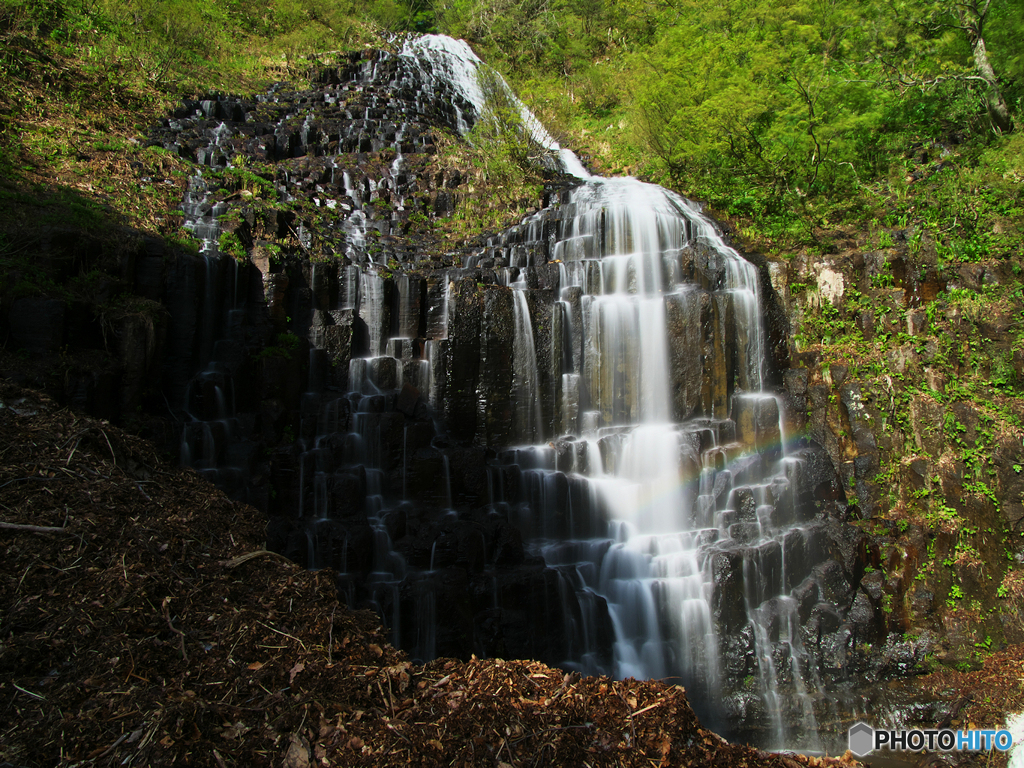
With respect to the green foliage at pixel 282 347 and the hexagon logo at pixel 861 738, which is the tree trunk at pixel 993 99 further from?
the green foliage at pixel 282 347

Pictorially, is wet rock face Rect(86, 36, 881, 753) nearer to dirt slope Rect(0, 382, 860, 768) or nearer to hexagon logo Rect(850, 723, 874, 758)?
hexagon logo Rect(850, 723, 874, 758)

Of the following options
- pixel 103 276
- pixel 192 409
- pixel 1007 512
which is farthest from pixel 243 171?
pixel 1007 512

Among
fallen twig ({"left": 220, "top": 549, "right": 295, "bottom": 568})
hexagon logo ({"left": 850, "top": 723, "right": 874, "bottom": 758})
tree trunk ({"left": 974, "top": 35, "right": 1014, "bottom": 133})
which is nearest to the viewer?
fallen twig ({"left": 220, "top": 549, "right": 295, "bottom": 568})

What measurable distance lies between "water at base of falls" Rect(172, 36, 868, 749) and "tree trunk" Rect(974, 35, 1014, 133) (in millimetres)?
8414

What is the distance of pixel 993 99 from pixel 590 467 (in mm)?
14650

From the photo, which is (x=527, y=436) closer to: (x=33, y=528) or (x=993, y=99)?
(x=33, y=528)

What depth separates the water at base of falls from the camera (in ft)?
28.8

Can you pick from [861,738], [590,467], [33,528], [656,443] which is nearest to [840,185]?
[656,443]

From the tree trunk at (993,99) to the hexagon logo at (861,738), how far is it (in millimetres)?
14725

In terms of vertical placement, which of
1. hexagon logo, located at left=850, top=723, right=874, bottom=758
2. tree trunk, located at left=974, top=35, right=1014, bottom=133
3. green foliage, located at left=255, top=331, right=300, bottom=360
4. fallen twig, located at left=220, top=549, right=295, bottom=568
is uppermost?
tree trunk, located at left=974, top=35, right=1014, bottom=133

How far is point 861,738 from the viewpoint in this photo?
838 centimetres

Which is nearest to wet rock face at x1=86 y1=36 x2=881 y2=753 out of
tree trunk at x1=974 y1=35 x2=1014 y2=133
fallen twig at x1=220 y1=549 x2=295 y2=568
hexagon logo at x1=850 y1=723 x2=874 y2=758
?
hexagon logo at x1=850 y1=723 x2=874 y2=758

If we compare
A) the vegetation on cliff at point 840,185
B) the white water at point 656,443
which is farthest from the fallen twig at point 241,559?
the vegetation on cliff at point 840,185

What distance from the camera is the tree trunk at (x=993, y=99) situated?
46.6 feet
